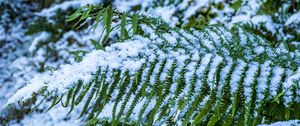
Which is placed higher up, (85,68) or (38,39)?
(38,39)

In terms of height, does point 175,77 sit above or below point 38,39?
below

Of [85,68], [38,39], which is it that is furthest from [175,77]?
[38,39]

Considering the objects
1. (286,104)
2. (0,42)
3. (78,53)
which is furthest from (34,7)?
(286,104)

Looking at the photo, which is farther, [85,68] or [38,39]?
[38,39]

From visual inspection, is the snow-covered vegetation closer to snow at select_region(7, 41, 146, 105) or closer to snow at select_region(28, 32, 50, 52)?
snow at select_region(7, 41, 146, 105)

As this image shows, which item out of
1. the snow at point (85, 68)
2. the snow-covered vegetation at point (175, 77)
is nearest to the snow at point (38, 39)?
the snow-covered vegetation at point (175, 77)

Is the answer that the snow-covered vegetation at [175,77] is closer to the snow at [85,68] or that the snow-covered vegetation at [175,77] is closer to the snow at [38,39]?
the snow at [85,68]

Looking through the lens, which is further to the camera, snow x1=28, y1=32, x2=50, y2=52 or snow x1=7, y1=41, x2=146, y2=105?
snow x1=28, y1=32, x2=50, y2=52

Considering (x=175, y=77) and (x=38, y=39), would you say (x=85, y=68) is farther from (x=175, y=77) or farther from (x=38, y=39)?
(x=38, y=39)

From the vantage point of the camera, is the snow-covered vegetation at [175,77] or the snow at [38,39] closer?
the snow-covered vegetation at [175,77]

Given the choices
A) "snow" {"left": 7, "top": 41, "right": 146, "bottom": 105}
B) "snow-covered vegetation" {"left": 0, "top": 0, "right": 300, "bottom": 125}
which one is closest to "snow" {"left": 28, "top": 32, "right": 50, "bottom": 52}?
"snow-covered vegetation" {"left": 0, "top": 0, "right": 300, "bottom": 125}

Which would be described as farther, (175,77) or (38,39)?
(38,39)
